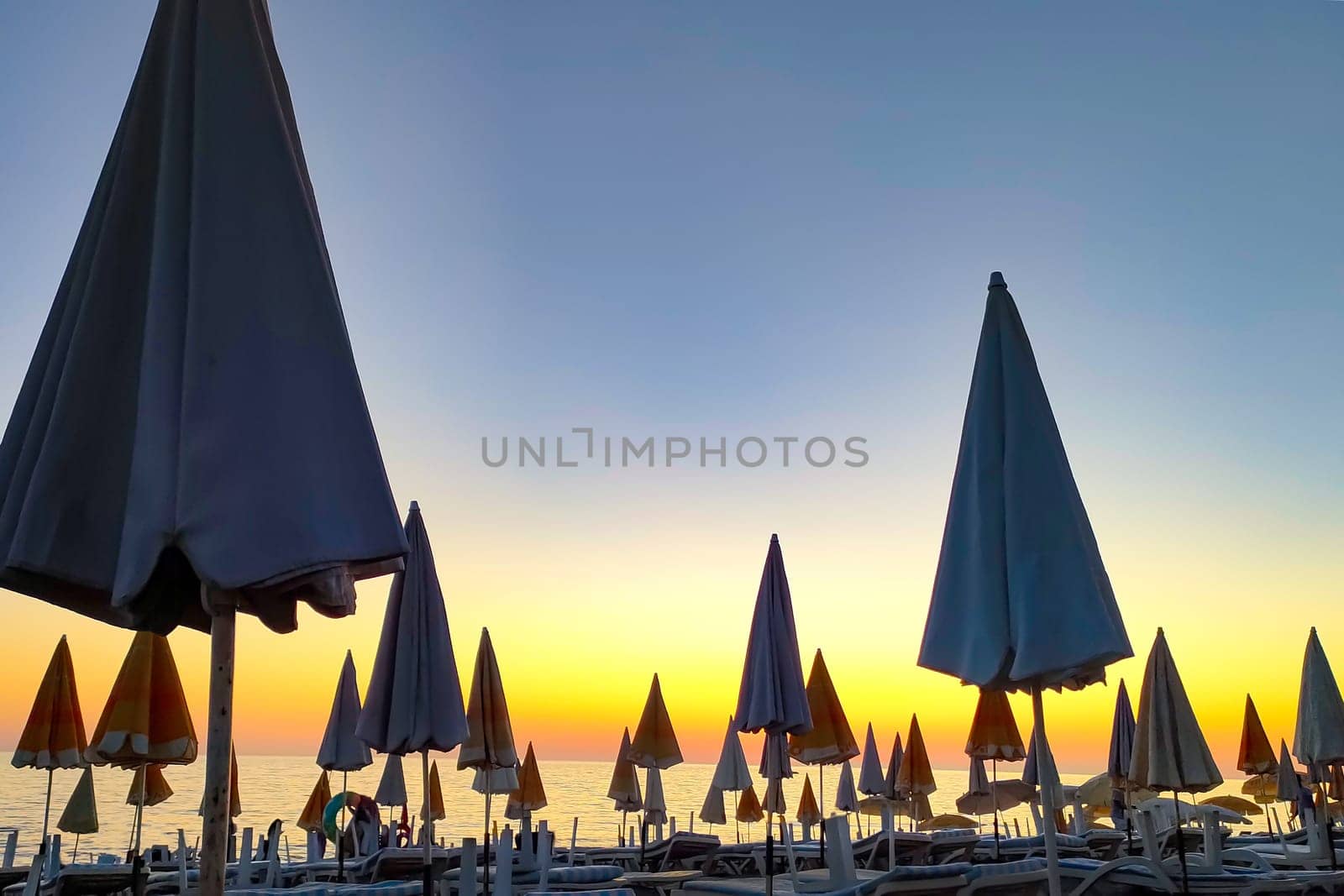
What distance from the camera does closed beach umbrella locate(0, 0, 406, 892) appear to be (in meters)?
2.27

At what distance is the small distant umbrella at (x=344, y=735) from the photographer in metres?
12.0

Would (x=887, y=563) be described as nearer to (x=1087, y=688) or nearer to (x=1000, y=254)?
(x=1000, y=254)

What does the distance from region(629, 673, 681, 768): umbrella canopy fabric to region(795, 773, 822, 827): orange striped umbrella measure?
790 cm

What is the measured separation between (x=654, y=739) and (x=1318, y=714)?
836 centimetres

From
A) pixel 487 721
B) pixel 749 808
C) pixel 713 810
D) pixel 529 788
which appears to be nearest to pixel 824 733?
pixel 487 721

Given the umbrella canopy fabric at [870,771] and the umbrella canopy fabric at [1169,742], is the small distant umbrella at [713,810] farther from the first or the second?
the umbrella canopy fabric at [1169,742]

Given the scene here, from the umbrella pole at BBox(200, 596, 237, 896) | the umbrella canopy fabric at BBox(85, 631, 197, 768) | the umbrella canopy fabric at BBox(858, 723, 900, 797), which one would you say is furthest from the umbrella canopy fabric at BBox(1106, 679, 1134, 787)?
the umbrella pole at BBox(200, 596, 237, 896)

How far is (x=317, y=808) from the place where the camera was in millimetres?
16859

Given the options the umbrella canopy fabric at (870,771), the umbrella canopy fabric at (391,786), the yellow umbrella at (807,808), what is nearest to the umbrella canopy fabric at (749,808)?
the yellow umbrella at (807,808)

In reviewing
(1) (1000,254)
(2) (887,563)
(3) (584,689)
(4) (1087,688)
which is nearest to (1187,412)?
(1) (1000,254)

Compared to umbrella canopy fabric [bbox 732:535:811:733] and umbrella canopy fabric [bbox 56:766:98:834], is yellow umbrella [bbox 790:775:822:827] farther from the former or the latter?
umbrella canopy fabric [bbox 56:766:98:834]

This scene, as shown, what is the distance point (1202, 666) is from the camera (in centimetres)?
1994

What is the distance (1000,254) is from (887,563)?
5796mm

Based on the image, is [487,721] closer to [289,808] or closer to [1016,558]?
[1016,558]
